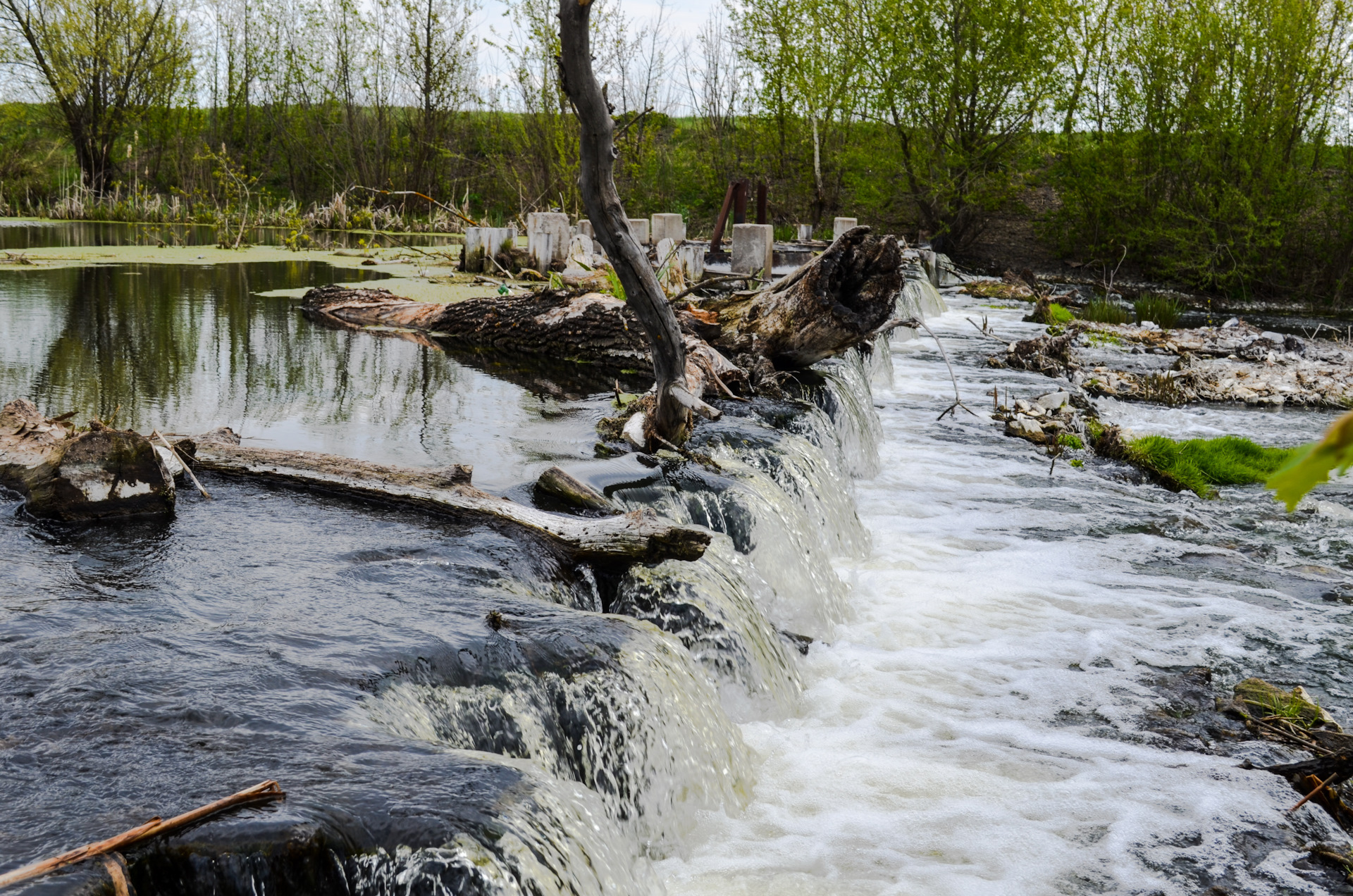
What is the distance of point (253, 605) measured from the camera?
3.44 meters

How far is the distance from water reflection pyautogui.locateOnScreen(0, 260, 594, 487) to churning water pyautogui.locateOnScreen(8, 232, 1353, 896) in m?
0.06

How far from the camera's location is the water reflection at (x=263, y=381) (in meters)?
6.04

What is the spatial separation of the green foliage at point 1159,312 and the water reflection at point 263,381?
12.2 metres

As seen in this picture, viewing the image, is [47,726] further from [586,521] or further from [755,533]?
[755,533]

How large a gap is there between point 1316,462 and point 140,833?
2224 mm

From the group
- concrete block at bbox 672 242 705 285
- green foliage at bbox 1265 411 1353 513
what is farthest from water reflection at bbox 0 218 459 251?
green foliage at bbox 1265 411 1353 513

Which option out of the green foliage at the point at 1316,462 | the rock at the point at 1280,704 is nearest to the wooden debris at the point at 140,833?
the green foliage at the point at 1316,462

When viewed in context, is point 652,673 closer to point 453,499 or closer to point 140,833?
point 453,499

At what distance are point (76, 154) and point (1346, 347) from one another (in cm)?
3167

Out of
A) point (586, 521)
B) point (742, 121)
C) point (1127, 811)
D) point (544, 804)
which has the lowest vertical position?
point (1127, 811)

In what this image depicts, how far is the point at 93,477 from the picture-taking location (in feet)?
13.9

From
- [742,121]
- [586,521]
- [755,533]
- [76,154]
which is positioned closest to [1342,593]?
[755,533]

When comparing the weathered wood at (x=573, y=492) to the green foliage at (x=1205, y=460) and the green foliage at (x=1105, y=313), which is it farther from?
the green foliage at (x=1105, y=313)

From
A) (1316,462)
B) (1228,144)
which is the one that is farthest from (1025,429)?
(1228,144)
